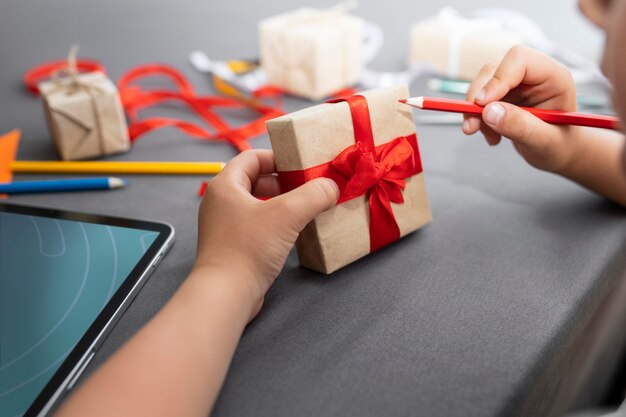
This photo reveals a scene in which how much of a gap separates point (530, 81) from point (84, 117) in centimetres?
53

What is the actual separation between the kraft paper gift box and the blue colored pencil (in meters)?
0.08

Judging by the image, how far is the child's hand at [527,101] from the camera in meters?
0.55

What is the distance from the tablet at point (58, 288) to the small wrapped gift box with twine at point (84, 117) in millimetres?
147

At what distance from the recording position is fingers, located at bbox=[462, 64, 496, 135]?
578mm

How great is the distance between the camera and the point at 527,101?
62 cm

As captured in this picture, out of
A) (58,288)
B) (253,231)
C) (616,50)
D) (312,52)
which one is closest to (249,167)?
(253,231)

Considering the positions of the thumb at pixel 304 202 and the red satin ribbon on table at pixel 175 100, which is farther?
the red satin ribbon on table at pixel 175 100

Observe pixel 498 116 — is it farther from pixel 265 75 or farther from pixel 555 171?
pixel 265 75

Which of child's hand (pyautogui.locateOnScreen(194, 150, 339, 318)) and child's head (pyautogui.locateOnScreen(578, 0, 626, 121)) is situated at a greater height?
child's head (pyautogui.locateOnScreen(578, 0, 626, 121))

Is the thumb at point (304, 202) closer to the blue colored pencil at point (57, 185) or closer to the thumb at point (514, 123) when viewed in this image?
the thumb at point (514, 123)

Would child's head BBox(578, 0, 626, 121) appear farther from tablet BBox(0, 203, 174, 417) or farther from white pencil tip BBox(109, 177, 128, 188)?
white pencil tip BBox(109, 177, 128, 188)

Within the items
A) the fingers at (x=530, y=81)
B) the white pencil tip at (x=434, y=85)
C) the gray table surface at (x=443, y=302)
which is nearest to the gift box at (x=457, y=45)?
the white pencil tip at (x=434, y=85)

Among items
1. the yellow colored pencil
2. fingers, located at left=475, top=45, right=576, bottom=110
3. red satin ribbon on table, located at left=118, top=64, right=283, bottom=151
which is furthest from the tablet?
fingers, located at left=475, top=45, right=576, bottom=110

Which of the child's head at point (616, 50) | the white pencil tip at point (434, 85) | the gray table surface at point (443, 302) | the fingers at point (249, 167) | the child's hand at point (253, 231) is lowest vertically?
the gray table surface at point (443, 302)
